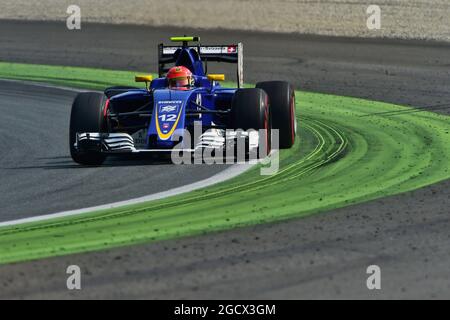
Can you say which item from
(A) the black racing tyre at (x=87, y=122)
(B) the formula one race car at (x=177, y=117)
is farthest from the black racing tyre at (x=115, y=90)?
(A) the black racing tyre at (x=87, y=122)

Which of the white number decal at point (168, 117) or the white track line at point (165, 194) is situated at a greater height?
the white number decal at point (168, 117)

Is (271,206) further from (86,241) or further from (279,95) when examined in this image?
(279,95)

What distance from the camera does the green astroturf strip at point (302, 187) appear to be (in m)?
10.9

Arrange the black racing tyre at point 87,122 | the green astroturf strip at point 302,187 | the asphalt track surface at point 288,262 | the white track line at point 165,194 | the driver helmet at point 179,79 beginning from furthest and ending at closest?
1. the driver helmet at point 179,79
2. the black racing tyre at point 87,122
3. the white track line at point 165,194
4. the green astroturf strip at point 302,187
5. the asphalt track surface at point 288,262

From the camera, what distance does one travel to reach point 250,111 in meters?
14.9

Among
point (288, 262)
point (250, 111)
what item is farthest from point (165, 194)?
point (288, 262)

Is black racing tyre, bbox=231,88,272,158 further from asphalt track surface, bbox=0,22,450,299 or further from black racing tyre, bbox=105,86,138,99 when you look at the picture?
black racing tyre, bbox=105,86,138,99

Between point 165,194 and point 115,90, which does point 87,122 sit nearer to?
point 115,90

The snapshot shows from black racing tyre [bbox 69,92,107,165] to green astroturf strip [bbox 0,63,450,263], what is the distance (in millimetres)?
2187

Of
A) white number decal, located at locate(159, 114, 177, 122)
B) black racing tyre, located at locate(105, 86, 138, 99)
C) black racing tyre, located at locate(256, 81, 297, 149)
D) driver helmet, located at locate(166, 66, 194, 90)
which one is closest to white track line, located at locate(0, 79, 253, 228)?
white number decal, located at locate(159, 114, 177, 122)

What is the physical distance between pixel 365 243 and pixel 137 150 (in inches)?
200

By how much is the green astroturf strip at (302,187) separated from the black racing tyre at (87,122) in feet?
7.17

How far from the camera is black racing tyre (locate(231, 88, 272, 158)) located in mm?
14859

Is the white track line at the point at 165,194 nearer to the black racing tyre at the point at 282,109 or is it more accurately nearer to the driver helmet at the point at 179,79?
the black racing tyre at the point at 282,109
